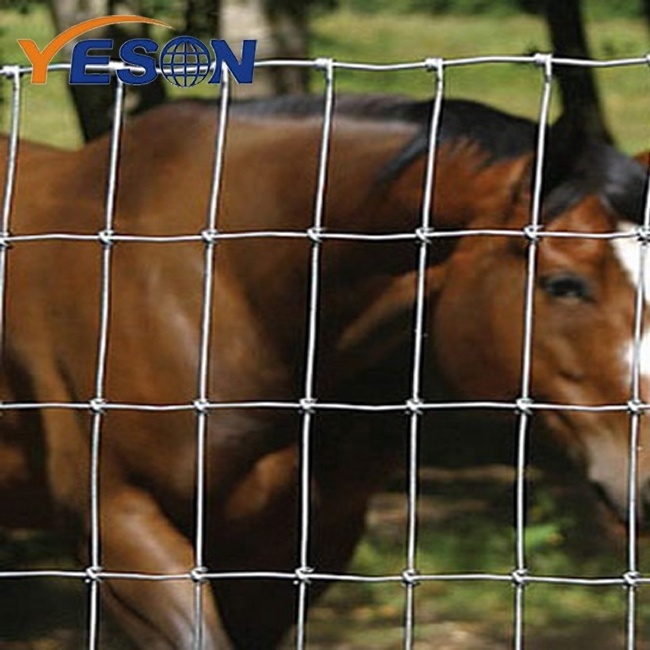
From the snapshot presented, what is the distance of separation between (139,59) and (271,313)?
3.50 feet

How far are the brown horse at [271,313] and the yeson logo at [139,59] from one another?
0.71 ft

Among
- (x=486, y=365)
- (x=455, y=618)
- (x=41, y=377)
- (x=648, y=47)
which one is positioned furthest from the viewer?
(x=648, y=47)

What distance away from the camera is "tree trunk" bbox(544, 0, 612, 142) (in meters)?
6.73

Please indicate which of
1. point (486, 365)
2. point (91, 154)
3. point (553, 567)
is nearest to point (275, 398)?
point (486, 365)

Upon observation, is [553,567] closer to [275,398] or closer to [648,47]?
[275,398]

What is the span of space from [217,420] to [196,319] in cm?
20

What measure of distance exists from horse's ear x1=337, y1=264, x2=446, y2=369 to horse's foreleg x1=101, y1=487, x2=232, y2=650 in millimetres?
495

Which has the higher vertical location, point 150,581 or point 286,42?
point 286,42

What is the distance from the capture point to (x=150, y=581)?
13.2ft

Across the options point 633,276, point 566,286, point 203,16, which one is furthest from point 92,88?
point 633,276

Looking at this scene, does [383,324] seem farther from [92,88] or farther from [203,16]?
[203,16]

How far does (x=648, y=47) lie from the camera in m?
12.5

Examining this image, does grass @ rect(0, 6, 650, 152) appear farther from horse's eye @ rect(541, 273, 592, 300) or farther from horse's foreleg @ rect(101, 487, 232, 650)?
horse's eye @ rect(541, 273, 592, 300)

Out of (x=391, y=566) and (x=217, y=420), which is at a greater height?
(x=391, y=566)
